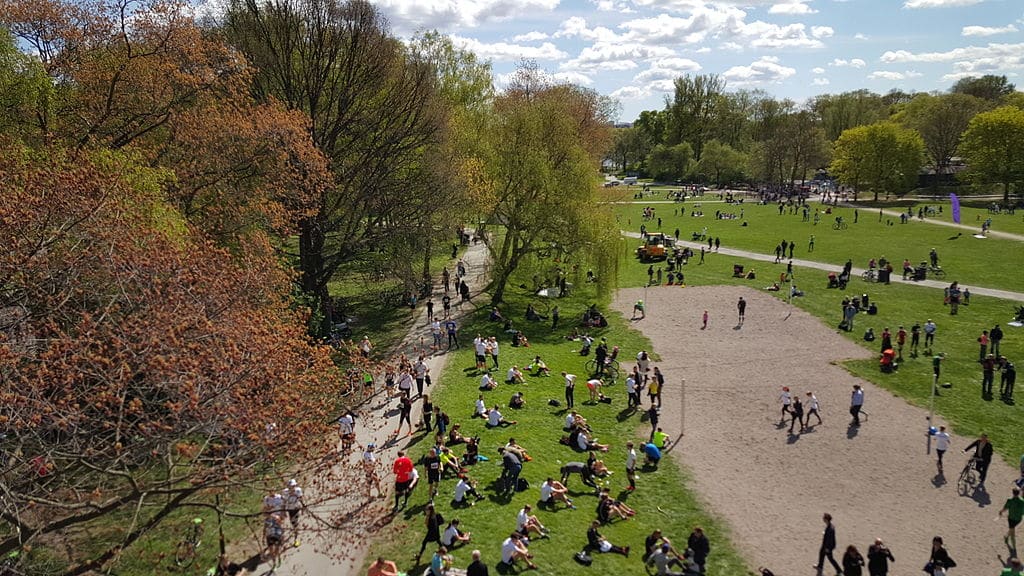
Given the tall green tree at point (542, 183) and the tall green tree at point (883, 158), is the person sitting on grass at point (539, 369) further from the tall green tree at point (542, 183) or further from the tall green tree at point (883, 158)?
the tall green tree at point (883, 158)

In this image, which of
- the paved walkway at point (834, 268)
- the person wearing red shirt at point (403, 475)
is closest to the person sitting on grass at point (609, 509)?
the person wearing red shirt at point (403, 475)

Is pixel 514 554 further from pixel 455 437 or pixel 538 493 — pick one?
pixel 455 437

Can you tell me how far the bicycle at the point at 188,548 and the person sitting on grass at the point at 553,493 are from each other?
24.7 ft

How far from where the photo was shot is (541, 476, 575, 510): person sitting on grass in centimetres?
1452

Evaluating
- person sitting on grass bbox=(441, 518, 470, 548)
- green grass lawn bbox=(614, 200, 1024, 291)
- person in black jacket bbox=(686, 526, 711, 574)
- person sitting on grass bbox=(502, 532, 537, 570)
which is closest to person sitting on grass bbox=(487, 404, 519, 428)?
Answer: person sitting on grass bbox=(441, 518, 470, 548)

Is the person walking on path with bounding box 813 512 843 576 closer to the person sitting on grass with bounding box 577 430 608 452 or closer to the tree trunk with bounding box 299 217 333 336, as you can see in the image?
the person sitting on grass with bounding box 577 430 608 452

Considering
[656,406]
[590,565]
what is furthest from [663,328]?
[590,565]

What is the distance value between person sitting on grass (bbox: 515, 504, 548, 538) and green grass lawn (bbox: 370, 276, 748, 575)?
0.19m

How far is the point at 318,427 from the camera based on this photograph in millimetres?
11047

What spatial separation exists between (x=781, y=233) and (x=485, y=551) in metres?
51.1

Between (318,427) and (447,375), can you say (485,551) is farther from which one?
(447,375)

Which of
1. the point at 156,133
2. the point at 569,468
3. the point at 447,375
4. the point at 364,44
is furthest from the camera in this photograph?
the point at 364,44

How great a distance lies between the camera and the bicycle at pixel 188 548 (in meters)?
12.3

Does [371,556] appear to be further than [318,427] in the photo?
Yes
